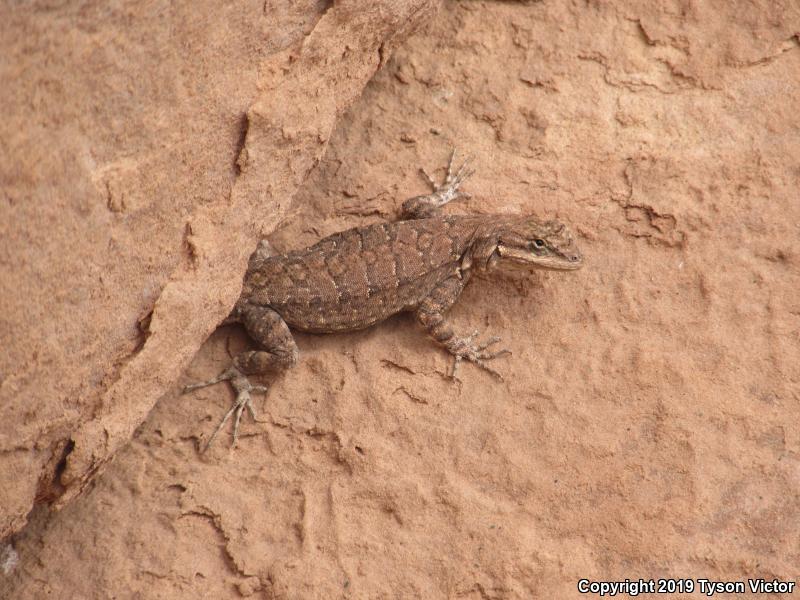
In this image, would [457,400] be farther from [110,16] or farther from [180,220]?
[110,16]

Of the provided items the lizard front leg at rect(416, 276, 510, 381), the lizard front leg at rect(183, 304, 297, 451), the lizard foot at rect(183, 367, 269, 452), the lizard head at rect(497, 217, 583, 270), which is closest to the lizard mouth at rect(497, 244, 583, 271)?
the lizard head at rect(497, 217, 583, 270)

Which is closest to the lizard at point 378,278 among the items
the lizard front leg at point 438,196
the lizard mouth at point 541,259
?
the lizard mouth at point 541,259

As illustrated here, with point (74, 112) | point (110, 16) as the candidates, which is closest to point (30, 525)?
point (74, 112)

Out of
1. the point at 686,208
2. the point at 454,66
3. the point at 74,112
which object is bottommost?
the point at 686,208

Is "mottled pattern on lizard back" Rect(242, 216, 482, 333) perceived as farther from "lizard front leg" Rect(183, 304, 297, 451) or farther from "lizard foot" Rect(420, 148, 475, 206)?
"lizard foot" Rect(420, 148, 475, 206)

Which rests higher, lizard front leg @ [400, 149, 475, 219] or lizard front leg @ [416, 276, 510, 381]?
lizard front leg @ [400, 149, 475, 219]

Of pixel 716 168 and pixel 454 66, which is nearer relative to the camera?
pixel 716 168

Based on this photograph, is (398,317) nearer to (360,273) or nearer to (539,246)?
(360,273)
